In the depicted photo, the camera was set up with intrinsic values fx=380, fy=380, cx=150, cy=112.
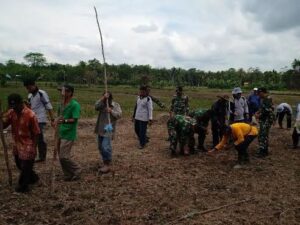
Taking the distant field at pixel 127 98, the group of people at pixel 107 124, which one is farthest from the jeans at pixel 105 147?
the distant field at pixel 127 98

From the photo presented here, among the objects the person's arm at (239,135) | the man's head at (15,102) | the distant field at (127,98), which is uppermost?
the man's head at (15,102)

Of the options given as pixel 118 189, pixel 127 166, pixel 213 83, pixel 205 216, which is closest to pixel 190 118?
pixel 127 166

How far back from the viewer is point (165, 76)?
86250mm

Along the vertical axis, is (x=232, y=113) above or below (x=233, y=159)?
above

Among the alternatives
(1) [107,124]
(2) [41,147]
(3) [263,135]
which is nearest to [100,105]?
(1) [107,124]

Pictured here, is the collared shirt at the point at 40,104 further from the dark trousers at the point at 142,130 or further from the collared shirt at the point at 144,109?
the dark trousers at the point at 142,130

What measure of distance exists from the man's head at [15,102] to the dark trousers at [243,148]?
4455 mm

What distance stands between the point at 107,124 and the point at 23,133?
5.45 feet

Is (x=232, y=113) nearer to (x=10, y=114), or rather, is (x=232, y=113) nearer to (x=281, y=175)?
(x=281, y=175)

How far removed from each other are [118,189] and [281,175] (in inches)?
130

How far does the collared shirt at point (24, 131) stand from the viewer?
6.07m

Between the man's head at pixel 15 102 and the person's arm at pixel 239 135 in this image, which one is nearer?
the man's head at pixel 15 102

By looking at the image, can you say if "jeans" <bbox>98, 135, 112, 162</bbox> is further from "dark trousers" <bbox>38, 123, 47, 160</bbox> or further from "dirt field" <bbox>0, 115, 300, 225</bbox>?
"dark trousers" <bbox>38, 123, 47, 160</bbox>

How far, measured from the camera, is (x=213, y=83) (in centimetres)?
7200
